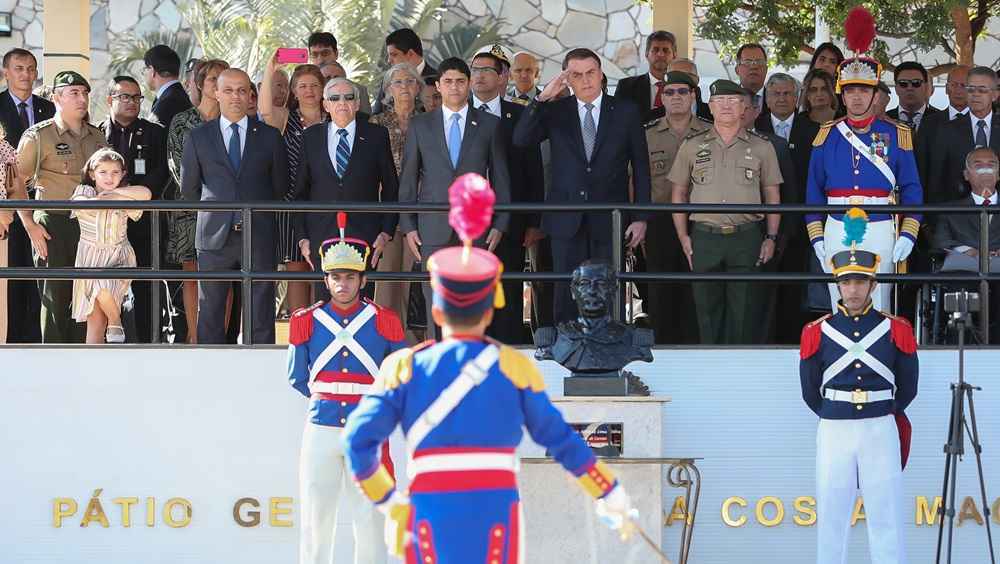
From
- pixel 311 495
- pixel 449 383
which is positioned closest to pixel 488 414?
pixel 449 383

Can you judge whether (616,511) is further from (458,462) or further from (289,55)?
(289,55)

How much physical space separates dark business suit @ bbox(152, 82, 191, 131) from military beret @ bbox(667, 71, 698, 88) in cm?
308

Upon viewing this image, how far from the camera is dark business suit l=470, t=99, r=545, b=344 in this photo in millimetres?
9453

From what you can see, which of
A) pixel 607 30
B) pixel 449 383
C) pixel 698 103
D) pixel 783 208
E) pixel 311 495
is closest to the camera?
pixel 449 383

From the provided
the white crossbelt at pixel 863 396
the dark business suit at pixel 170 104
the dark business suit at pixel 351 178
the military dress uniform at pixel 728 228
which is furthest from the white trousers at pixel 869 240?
the dark business suit at pixel 170 104

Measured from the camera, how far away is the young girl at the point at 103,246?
30.9 ft

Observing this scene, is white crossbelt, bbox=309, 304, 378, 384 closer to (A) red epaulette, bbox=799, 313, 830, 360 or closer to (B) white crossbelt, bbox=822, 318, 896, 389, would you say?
(A) red epaulette, bbox=799, 313, 830, 360

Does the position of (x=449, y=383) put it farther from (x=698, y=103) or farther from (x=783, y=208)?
(x=698, y=103)

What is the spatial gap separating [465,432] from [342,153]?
4.19 metres

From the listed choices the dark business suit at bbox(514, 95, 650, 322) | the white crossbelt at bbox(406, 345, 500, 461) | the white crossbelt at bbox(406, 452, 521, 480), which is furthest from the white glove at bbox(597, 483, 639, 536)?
the dark business suit at bbox(514, 95, 650, 322)

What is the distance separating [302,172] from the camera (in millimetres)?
9625

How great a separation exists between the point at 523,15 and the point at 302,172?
50.6ft

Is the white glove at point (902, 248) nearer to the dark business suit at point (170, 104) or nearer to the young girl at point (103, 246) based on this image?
the young girl at point (103, 246)

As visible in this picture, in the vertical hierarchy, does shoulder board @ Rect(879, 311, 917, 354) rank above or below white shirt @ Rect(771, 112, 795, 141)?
below
